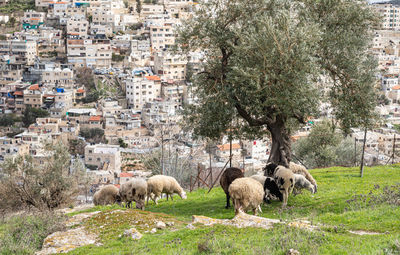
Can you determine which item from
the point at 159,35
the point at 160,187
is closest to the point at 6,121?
the point at 159,35

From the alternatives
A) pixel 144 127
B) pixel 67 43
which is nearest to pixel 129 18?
pixel 67 43

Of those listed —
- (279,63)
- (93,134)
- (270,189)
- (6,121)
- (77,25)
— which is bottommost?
(93,134)

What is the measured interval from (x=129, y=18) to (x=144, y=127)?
155 ft

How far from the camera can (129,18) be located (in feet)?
338

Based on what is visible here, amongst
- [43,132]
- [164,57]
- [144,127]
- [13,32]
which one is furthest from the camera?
[13,32]

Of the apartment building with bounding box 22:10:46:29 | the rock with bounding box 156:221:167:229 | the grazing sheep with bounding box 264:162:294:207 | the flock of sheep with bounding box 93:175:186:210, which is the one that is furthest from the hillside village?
the rock with bounding box 156:221:167:229

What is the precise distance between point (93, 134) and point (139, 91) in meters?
12.9

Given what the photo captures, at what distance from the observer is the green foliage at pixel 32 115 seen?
65.7 meters

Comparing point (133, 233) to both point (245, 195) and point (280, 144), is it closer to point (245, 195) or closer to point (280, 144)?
point (245, 195)

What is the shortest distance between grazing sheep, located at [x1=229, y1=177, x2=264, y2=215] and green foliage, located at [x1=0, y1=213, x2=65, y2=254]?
3.53 meters

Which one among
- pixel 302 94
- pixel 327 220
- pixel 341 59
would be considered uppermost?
pixel 341 59

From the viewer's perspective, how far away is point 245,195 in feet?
33.1

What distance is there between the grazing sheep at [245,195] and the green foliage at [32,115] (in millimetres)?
59838

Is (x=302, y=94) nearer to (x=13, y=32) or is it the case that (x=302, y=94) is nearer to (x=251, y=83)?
(x=251, y=83)
